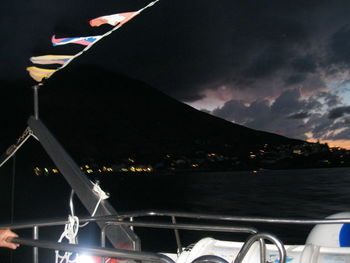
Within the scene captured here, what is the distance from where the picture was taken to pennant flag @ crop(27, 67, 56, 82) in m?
5.59

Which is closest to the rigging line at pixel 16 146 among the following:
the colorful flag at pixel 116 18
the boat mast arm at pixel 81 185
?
the boat mast arm at pixel 81 185

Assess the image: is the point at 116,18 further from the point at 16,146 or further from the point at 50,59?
the point at 16,146

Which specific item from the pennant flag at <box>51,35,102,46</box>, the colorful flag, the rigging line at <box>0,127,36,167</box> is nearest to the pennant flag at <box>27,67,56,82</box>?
the pennant flag at <box>51,35,102,46</box>

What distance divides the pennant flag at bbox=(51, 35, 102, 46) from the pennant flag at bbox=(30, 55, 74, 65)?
11.8 inches

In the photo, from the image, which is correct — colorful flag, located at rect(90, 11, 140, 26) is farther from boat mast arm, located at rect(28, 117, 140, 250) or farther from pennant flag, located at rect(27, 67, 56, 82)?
boat mast arm, located at rect(28, 117, 140, 250)

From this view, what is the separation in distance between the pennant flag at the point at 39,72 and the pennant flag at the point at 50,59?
139mm

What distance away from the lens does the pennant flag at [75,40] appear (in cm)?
494

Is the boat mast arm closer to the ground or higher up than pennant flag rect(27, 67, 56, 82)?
closer to the ground

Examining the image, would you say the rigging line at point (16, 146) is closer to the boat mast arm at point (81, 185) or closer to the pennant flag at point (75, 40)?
the boat mast arm at point (81, 185)

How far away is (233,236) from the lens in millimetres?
32188

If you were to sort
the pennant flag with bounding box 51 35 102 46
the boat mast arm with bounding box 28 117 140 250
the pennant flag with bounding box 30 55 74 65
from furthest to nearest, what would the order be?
the pennant flag with bounding box 30 55 74 65 → the pennant flag with bounding box 51 35 102 46 → the boat mast arm with bounding box 28 117 140 250

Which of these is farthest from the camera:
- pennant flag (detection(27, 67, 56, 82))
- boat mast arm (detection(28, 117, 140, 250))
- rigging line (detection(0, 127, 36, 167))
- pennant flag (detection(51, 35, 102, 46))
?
rigging line (detection(0, 127, 36, 167))

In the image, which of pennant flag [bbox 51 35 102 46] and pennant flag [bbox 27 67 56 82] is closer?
pennant flag [bbox 51 35 102 46]

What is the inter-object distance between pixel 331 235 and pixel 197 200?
7151cm
